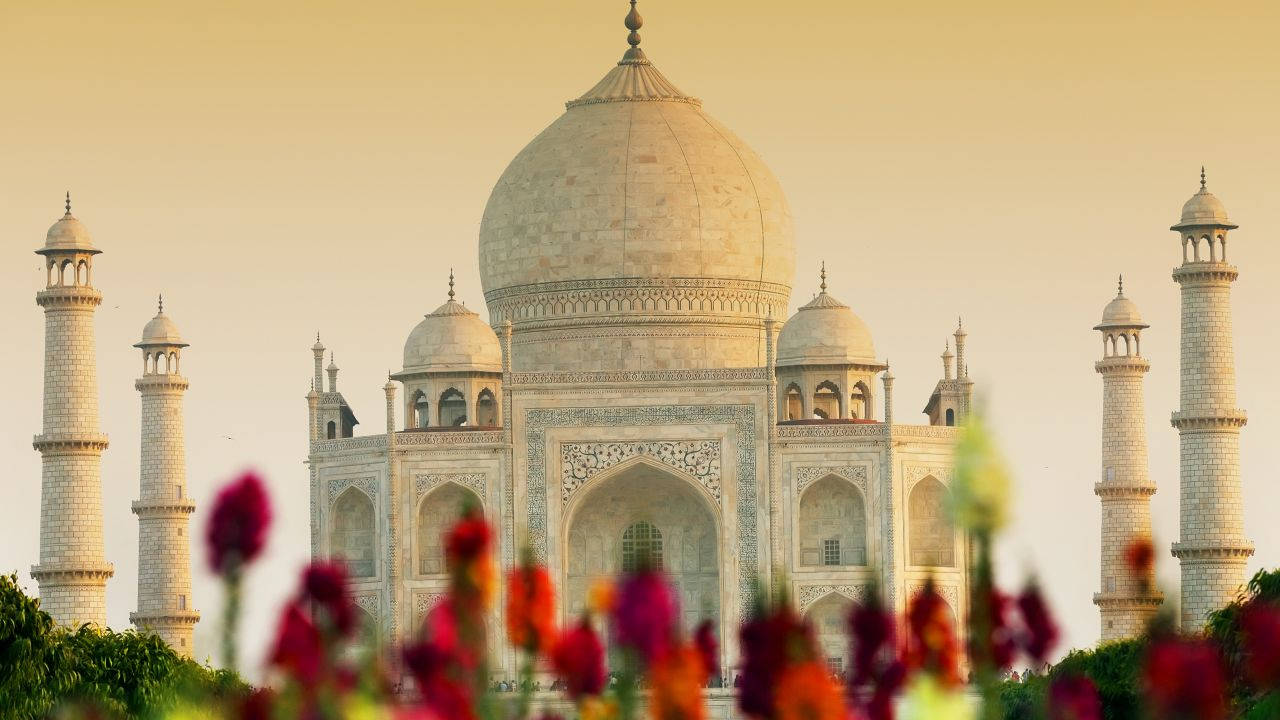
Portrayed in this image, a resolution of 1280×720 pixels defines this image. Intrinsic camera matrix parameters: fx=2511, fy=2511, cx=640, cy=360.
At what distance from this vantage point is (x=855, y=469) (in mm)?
35625

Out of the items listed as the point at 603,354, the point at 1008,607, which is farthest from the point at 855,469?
the point at 1008,607

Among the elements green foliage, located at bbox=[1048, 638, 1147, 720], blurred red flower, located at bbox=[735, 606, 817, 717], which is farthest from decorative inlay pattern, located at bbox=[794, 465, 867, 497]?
blurred red flower, located at bbox=[735, 606, 817, 717]

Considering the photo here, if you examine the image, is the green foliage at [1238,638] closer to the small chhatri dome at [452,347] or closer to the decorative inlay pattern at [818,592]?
the decorative inlay pattern at [818,592]

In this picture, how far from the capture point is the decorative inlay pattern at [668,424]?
35562mm

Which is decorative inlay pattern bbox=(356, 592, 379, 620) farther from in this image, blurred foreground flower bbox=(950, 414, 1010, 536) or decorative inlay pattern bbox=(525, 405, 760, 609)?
blurred foreground flower bbox=(950, 414, 1010, 536)

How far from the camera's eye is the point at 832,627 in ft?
119

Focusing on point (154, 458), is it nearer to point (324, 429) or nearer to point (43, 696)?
point (324, 429)

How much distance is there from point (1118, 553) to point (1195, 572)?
2597mm

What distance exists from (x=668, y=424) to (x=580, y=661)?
3223 centimetres

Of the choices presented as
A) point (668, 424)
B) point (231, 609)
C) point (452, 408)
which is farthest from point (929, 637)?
point (452, 408)

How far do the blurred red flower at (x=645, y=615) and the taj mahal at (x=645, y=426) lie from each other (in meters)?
29.7

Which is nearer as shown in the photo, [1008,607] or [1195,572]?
[1008,607]

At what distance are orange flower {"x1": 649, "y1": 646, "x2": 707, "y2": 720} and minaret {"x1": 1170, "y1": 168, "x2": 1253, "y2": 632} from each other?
31559 mm

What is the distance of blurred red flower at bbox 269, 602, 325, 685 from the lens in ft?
11.5
